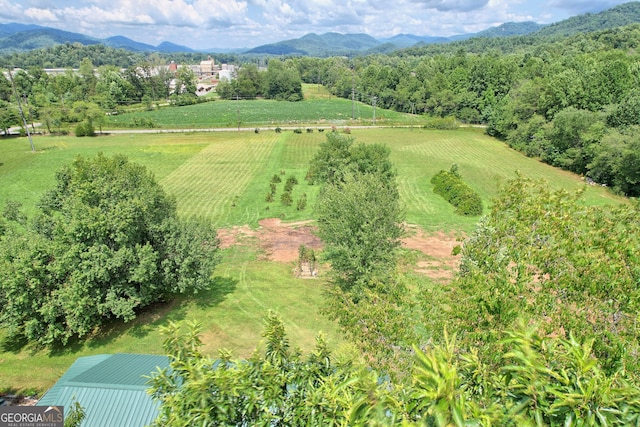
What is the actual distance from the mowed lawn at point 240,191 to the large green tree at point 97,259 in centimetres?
148

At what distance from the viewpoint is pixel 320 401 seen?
5.96 meters

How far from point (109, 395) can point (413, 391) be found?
411 inches

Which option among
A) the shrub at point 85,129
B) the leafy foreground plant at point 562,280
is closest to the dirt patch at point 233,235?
the leafy foreground plant at point 562,280

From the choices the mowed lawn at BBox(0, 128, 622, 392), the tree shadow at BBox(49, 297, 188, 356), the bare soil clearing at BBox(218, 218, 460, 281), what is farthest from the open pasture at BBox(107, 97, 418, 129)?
the tree shadow at BBox(49, 297, 188, 356)

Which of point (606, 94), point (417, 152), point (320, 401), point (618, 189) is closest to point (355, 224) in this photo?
point (320, 401)

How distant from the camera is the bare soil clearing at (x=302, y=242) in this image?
81.3 ft

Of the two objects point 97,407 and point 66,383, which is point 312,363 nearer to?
point 97,407

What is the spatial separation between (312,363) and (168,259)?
13877 mm

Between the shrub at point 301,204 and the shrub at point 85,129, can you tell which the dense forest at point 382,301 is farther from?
the shrub at point 85,129

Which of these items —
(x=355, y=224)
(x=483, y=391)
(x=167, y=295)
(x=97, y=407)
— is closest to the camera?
(x=483, y=391)

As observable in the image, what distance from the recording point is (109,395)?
11453 millimetres

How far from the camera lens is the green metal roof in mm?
11039

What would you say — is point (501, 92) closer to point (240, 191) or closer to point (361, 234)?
point (240, 191)

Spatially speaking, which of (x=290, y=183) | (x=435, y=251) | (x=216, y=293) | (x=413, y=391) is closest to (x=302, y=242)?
(x=216, y=293)
